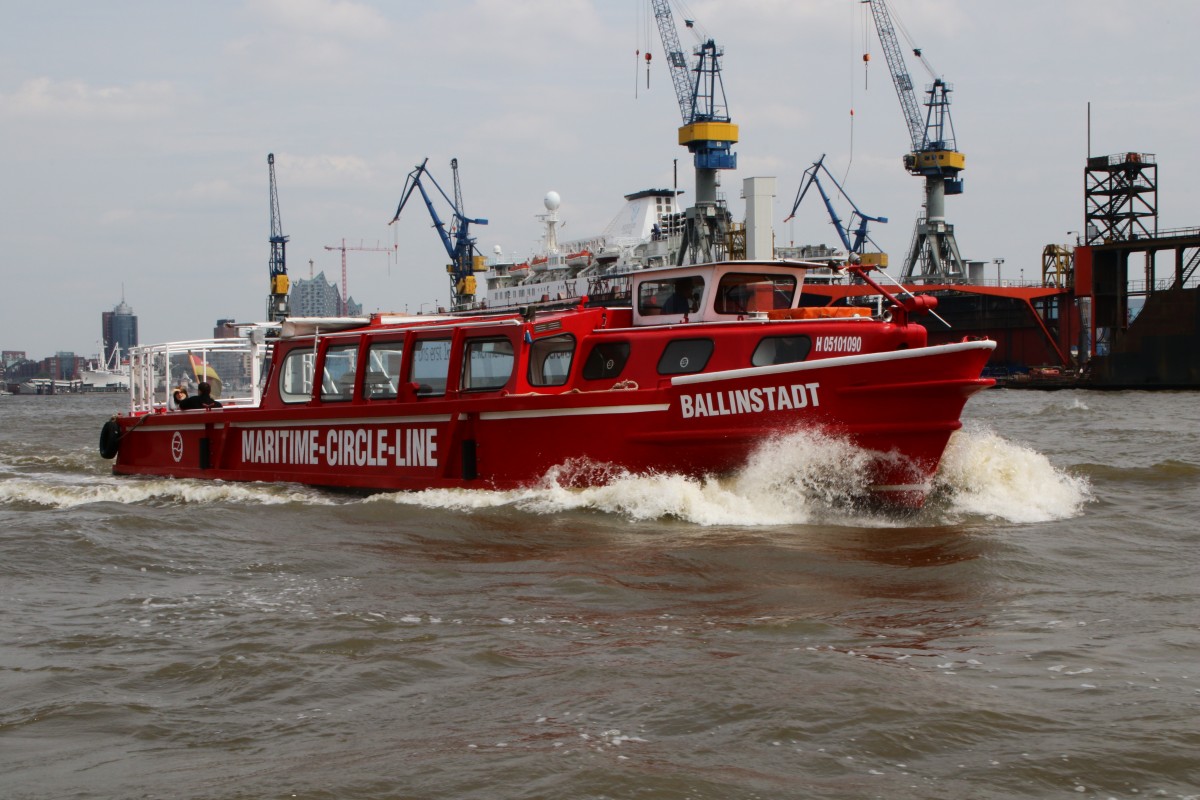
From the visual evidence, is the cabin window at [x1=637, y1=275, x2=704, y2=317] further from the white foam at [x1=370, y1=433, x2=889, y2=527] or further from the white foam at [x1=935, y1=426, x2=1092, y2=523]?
the white foam at [x1=935, y1=426, x2=1092, y2=523]

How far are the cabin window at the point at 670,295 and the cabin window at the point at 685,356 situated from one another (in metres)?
0.77

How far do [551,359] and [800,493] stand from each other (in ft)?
10.1

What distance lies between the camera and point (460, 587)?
8969 mm

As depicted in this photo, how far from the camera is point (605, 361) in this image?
42.1 ft

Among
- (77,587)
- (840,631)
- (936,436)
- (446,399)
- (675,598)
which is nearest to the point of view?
(840,631)

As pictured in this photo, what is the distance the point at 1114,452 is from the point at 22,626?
17214mm

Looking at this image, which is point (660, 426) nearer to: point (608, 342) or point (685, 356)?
point (685, 356)

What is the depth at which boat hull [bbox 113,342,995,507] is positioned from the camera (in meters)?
11.1

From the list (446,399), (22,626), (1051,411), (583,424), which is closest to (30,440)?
(446,399)

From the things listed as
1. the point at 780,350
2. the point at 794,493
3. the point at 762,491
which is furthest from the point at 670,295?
the point at 794,493

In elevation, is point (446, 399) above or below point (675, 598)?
above

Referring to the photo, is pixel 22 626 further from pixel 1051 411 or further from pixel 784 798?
pixel 1051 411

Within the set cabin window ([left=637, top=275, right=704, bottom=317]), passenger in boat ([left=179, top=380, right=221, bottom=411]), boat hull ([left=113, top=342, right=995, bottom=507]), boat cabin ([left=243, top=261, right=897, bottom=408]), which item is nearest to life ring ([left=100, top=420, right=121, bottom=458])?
passenger in boat ([left=179, top=380, right=221, bottom=411])

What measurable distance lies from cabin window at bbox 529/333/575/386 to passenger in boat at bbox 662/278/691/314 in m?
1.12
